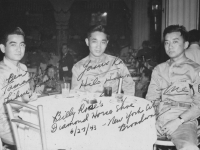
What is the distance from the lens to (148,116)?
4.65 ft

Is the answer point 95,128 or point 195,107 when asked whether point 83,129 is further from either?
point 195,107

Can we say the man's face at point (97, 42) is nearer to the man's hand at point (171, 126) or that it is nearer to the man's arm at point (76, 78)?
Answer: the man's arm at point (76, 78)

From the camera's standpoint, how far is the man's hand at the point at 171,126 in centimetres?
174

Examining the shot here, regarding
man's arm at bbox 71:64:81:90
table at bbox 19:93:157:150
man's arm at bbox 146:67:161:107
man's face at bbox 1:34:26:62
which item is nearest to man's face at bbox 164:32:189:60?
man's arm at bbox 146:67:161:107

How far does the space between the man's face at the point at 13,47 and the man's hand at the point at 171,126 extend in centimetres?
147

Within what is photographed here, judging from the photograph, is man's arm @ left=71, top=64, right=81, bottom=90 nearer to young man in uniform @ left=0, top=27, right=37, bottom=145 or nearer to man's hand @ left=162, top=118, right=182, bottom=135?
young man in uniform @ left=0, top=27, right=37, bottom=145

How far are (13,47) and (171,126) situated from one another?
157 centimetres

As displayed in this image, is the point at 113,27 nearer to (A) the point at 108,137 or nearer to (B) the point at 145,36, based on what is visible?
(B) the point at 145,36

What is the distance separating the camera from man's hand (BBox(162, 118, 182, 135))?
174 centimetres

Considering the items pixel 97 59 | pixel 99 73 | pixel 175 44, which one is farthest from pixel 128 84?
pixel 175 44

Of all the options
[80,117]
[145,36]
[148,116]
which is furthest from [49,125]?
[145,36]

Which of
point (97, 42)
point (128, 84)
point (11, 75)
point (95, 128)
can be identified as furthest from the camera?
point (128, 84)

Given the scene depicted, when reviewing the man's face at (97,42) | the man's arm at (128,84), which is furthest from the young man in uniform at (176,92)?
the man's face at (97,42)

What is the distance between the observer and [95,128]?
132 cm
